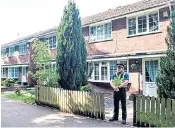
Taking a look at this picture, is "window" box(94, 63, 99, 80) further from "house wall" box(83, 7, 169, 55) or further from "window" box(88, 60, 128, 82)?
"house wall" box(83, 7, 169, 55)

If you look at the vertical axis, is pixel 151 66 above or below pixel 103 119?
above

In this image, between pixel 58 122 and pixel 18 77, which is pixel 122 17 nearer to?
pixel 58 122

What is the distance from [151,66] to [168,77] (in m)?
6.70

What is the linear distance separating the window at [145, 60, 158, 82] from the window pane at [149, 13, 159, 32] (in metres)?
2.09

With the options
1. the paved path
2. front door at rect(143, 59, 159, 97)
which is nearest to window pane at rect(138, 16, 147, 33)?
front door at rect(143, 59, 159, 97)

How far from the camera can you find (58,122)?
9023mm

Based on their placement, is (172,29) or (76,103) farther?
(76,103)

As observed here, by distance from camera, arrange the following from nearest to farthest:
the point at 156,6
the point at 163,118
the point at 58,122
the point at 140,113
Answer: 1. the point at 163,118
2. the point at 140,113
3. the point at 58,122
4. the point at 156,6

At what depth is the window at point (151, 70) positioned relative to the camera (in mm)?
15672

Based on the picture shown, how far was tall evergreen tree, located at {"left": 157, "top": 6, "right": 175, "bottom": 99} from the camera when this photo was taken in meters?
9.15

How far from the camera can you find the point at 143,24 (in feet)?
54.3

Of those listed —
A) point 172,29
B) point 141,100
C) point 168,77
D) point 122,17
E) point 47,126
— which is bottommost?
point 47,126

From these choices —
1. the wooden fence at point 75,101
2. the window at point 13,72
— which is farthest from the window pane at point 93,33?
the window at point 13,72

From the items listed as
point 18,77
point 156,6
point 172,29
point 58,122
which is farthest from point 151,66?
point 18,77
